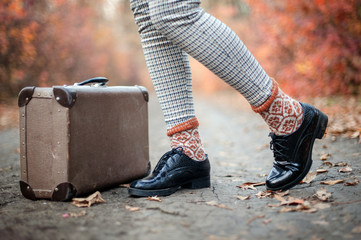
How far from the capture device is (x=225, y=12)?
17.8 m

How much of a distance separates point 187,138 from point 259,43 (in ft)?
40.0

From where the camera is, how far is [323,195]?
139 cm

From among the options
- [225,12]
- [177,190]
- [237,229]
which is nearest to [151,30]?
[177,190]

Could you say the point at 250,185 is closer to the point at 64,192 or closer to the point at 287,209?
the point at 287,209

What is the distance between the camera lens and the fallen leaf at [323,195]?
1355 mm

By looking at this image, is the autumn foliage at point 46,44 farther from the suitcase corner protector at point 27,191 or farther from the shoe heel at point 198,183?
the shoe heel at point 198,183

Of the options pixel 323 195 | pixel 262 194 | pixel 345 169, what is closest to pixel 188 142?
pixel 262 194

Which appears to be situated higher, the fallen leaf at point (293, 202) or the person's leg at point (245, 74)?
the person's leg at point (245, 74)

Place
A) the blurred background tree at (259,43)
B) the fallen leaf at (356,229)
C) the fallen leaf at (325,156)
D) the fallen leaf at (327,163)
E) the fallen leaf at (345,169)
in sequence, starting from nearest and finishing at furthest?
the fallen leaf at (356,229) < the fallen leaf at (345,169) < the fallen leaf at (327,163) < the fallen leaf at (325,156) < the blurred background tree at (259,43)

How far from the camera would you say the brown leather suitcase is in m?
1.48

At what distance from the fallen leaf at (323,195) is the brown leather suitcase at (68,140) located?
0.97 m

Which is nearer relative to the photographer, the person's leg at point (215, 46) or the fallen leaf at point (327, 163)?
the person's leg at point (215, 46)

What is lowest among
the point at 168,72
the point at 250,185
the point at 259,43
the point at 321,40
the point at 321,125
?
the point at 250,185

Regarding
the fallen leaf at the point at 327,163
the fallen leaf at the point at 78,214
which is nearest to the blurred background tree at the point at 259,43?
the fallen leaf at the point at 327,163
